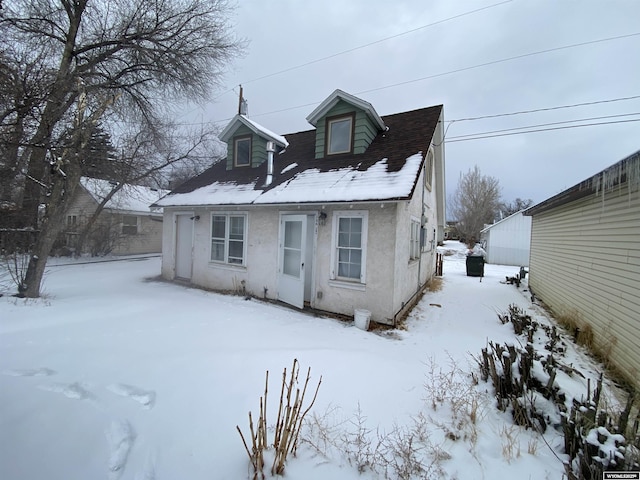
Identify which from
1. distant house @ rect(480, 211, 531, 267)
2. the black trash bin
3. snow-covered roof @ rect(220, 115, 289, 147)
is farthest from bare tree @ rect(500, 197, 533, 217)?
snow-covered roof @ rect(220, 115, 289, 147)

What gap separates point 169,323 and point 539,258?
12088 mm

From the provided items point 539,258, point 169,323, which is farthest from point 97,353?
point 539,258

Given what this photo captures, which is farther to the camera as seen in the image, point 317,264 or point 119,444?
point 317,264

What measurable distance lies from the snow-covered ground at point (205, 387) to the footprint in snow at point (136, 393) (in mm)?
12

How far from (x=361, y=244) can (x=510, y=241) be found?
65.2 ft

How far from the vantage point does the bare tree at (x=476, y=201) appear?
33.2 metres

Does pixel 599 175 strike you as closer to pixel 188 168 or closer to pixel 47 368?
pixel 47 368

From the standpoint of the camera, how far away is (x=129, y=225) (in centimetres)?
1845

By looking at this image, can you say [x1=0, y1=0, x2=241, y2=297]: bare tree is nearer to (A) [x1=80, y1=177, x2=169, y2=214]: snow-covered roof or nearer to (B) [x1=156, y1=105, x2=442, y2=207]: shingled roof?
(B) [x1=156, y1=105, x2=442, y2=207]: shingled roof

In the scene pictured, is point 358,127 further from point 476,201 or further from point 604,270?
point 476,201

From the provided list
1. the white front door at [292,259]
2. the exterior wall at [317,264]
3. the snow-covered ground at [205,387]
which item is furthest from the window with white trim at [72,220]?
the white front door at [292,259]

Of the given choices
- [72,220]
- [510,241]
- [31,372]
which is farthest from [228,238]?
[510,241]

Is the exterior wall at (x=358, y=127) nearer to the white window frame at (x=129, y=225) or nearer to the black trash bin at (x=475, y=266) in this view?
the black trash bin at (x=475, y=266)

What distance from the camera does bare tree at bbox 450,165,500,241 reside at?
33.2 metres
